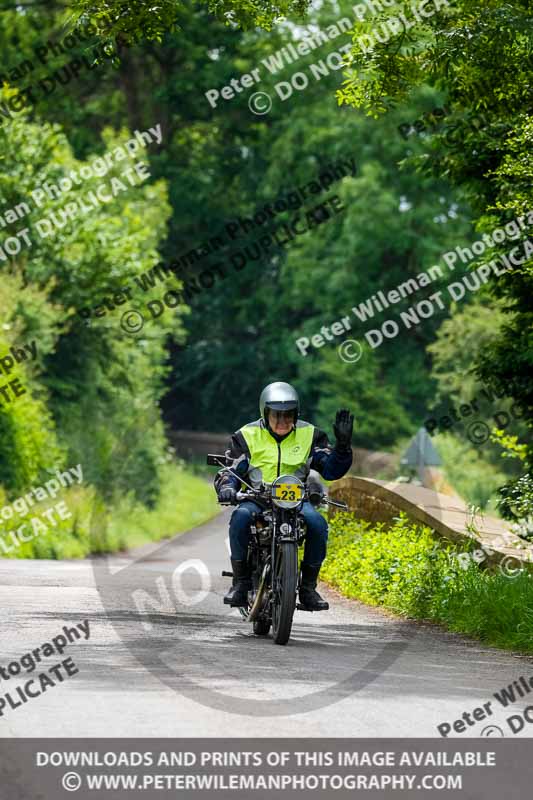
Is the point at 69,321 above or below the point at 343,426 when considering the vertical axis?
above

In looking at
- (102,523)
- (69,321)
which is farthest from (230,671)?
(69,321)

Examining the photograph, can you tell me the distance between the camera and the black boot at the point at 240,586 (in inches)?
432

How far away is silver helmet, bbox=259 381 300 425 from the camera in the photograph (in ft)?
35.8

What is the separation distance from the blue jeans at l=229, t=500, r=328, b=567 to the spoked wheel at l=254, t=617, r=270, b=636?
0.49 m

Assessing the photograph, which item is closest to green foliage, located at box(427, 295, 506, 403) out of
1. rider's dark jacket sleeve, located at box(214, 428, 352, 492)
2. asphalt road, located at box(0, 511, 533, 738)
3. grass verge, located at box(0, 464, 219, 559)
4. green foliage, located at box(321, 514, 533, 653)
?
grass verge, located at box(0, 464, 219, 559)

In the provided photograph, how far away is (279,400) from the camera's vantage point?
1095 centimetres

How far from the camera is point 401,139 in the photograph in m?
53.9

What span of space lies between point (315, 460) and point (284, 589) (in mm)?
1293

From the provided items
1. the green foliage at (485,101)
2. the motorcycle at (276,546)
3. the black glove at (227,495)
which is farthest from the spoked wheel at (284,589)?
the green foliage at (485,101)

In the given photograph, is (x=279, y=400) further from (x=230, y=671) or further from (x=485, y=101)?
(x=485, y=101)

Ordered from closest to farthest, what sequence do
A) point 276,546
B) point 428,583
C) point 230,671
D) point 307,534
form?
point 230,671, point 276,546, point 307,534, point 428,583

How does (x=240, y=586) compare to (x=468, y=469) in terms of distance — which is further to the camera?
(x=468, y=469)

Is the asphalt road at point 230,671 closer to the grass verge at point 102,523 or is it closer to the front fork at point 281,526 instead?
the front fork at point 281,526

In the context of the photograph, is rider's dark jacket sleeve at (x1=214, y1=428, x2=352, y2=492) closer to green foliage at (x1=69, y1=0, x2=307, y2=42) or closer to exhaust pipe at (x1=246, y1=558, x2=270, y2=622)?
exhaust pipe at (x1=246, y1=558, x2=270, y2=622)
